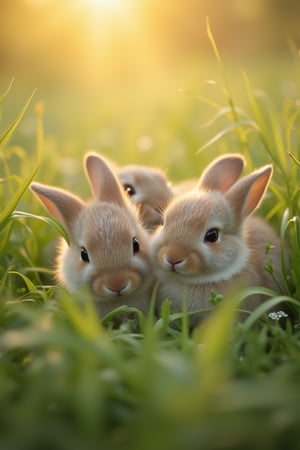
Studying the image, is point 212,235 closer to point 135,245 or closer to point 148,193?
point 135,245

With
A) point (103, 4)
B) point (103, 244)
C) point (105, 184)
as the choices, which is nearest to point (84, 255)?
point (103, 244)

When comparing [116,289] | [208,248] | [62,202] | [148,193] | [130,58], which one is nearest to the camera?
[116,289]

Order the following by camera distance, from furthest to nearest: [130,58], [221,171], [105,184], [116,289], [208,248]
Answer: [130,58] < [221,171] < [105,184] < [208,248] < [116,289]

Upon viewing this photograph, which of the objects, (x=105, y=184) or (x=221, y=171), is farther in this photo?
(x=221, y=171)

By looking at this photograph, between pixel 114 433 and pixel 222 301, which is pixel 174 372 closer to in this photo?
pixel 114 433

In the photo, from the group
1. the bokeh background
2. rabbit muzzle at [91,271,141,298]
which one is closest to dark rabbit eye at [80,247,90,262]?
rabbit muzzle at [91,271,141,298]

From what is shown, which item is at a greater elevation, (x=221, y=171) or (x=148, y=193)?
(x=221, y=171)

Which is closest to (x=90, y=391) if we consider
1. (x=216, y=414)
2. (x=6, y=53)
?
(x=216, y=414)
